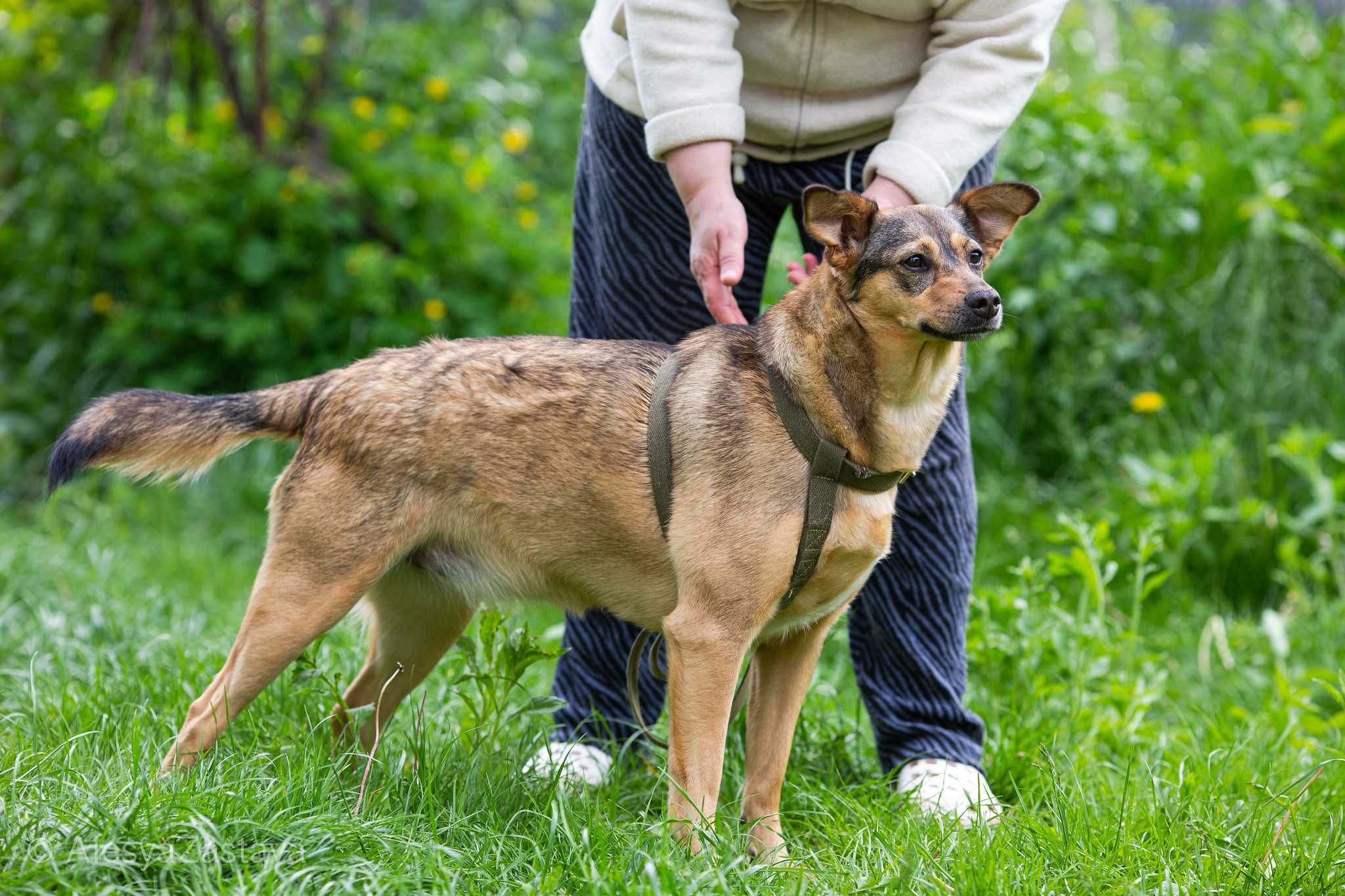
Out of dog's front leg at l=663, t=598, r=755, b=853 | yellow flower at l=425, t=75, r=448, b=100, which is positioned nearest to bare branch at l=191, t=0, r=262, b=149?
yellow flower at l=425, t=75, r=448, b=100

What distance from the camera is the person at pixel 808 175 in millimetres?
2834

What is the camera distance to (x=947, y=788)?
2.99m

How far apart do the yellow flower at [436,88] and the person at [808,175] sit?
3.27m

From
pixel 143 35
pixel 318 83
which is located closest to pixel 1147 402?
pixel 318 83

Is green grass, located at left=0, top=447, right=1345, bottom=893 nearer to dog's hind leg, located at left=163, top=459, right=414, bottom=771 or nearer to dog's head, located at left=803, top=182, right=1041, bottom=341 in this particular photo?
dog's hind leg, located at left=163, top=459, right=414, bottom=771

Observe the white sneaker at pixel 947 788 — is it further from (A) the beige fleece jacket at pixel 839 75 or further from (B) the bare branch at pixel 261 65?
(B) the bare branch at pixel 261 65

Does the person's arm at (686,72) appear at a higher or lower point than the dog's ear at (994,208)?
higher

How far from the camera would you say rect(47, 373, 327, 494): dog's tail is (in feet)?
9.33

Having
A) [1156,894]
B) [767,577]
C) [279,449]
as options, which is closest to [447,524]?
[767,577]

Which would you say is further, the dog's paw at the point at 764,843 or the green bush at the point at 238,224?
the green bush at the point at 238,224

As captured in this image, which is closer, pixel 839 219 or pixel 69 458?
pixel 839 219

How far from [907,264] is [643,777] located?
4.50 feet

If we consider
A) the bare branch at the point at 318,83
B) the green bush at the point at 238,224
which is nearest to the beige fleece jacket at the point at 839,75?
the green bush at the point at 238,224

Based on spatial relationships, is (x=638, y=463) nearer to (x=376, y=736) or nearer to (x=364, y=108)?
(x=376, y=736)
